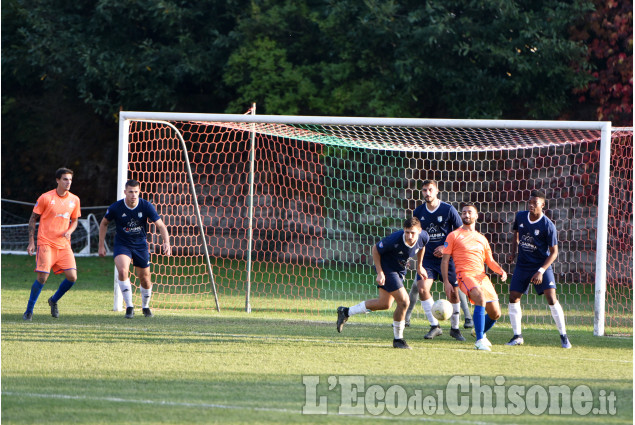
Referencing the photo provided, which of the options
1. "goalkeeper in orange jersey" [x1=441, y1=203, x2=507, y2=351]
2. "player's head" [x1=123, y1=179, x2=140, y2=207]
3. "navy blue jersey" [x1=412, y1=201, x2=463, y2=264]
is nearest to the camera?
"goalkeeper in orange jersey" [x1=441, y1=203, x2=507, y2=351]

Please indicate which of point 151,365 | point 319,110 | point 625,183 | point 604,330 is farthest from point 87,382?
point 319,110

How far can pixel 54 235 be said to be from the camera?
378 inches

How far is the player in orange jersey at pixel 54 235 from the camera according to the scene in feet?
31.2

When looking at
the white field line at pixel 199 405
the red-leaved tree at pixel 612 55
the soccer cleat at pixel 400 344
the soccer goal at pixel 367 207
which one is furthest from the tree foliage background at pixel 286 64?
the white field line at pixel 199 405

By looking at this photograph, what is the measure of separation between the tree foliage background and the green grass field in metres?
7.62

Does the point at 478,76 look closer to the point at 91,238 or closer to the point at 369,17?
the point at 369,17

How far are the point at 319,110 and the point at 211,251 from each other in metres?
4.10

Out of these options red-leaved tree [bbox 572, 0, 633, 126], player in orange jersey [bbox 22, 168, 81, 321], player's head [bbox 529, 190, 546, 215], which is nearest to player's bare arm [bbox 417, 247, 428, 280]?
player's head [bbox 529, 190, 546, 215]

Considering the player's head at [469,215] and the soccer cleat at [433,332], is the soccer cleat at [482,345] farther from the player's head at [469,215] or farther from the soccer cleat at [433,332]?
the player's head at [469,215]

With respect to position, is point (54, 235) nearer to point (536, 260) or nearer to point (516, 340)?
point (516, 340)

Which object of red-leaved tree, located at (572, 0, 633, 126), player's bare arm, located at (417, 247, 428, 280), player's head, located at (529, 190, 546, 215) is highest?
red-leaved tree, located at (572, 0, 633, 126)

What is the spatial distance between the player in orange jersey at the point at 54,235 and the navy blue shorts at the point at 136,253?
0.57 meters

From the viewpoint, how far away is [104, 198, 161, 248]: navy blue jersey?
984 centimetres

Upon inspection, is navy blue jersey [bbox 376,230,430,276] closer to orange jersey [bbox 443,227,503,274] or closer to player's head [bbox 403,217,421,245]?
player's head [bbox 403,217,421,245]
